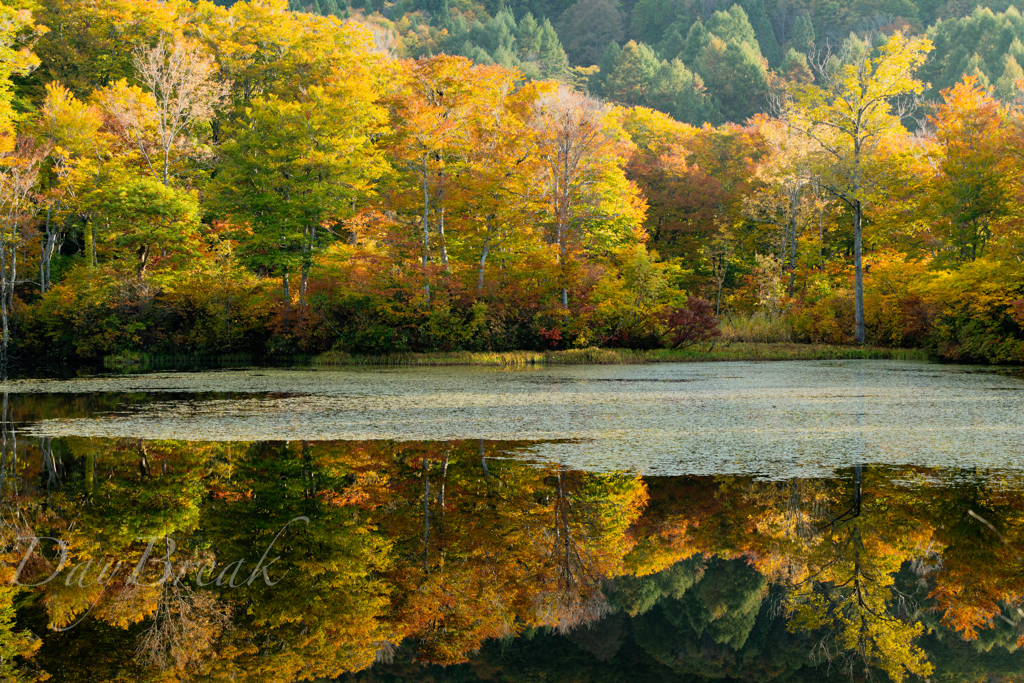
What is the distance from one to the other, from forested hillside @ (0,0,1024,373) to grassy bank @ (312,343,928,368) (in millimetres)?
750

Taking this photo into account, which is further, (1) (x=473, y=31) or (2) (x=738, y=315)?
(1) (x=473, y=31)

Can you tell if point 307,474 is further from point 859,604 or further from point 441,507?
point 859,604

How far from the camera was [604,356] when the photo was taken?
76.6 feet

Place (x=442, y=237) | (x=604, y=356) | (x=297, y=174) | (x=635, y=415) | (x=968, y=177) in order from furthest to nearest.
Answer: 1. (x=297, y=174)
2. (x=442, y=237)
3. (x=968, y=177)
4. (x=604, y=356)
5. (x=635, y=415)

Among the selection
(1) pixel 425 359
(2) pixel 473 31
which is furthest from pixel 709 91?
(1) pixel 425 359

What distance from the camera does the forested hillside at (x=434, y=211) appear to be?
24.3m

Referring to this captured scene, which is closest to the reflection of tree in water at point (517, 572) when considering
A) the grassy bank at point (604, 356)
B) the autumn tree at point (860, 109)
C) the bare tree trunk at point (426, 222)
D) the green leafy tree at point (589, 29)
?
the grassy bank at point (604, 356)

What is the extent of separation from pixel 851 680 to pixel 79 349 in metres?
28.2

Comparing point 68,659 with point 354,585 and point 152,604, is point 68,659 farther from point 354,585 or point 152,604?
point 354,585

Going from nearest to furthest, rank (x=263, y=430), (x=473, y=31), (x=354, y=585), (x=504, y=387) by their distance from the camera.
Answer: (x=354, y=585)
(x=263, y=430)
(x=504, y=387)
(x=473, y=31)

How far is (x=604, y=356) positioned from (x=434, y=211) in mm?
7316

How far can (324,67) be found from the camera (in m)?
35.8

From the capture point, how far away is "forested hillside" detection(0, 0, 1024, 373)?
79.9 ft

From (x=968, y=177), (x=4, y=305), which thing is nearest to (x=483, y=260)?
(x=968, y=177)
